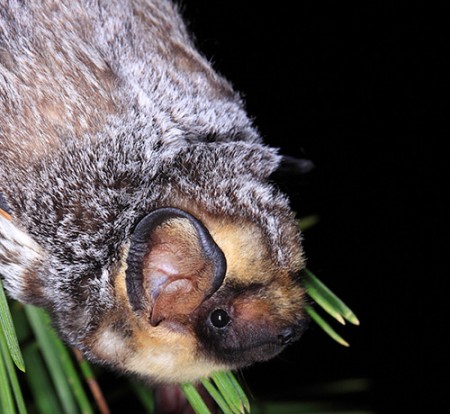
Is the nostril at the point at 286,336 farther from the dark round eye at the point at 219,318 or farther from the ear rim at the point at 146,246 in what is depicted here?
the ear rim at the point at 146,246

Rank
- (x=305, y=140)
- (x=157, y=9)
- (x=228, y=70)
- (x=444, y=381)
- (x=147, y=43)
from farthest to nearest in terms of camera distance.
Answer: (x=444, y=381) → (x=305, y=140) → (x=228, y=70) → (x=157, y=9) → (x=147, y=43)

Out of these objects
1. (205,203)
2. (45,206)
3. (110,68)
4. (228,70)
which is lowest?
(45,206)

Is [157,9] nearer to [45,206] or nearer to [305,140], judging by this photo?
[45,206]

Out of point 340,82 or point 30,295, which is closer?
point 30,295

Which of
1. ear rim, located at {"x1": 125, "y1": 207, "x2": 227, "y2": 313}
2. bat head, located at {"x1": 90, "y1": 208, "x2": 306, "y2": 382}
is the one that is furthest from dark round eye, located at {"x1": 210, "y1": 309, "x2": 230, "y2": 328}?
ear rim, located at {"x1": 125, "y1": 207, "x2": 227, "y2": 313}

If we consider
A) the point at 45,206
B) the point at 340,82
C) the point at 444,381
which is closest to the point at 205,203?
the point at 45,206

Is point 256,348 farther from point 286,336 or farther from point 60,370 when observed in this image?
point 60,370
